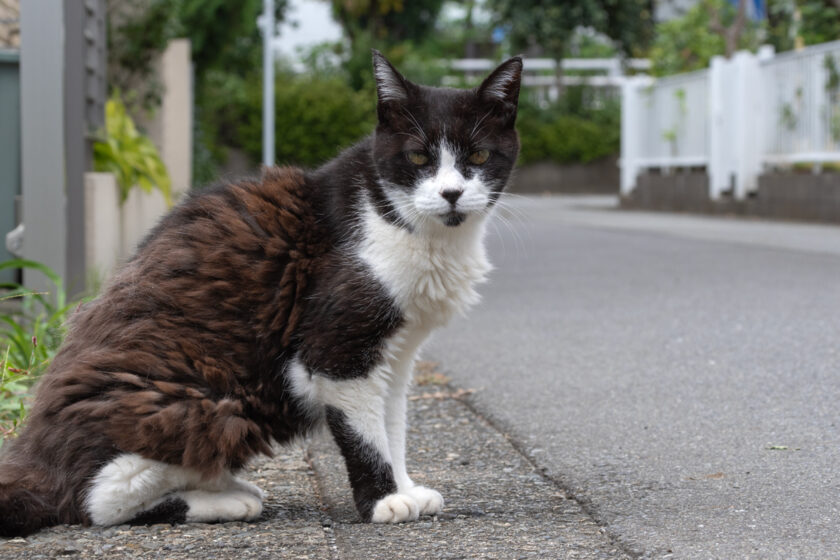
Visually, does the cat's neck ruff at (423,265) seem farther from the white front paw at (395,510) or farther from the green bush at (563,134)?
the green bush at (563,134)

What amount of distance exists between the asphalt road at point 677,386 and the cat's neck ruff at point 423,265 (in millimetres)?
343

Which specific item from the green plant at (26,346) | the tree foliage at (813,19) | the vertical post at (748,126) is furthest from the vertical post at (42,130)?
the tree foliage at (813,19)

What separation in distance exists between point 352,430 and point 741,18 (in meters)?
17.3

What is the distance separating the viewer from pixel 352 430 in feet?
9.53

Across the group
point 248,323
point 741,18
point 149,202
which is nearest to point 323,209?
point 248,323

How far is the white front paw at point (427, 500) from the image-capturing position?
2.93 meters

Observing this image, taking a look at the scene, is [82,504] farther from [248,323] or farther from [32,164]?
[32,164]

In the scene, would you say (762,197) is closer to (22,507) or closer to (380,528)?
(380,528)

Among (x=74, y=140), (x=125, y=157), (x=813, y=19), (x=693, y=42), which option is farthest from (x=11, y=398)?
(x=693, y=42)

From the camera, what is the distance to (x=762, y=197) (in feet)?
46.0

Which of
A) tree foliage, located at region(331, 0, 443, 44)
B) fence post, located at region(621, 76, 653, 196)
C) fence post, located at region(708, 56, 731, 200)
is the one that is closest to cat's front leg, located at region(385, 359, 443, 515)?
fence post, located at region(708, 56, 731, 200)

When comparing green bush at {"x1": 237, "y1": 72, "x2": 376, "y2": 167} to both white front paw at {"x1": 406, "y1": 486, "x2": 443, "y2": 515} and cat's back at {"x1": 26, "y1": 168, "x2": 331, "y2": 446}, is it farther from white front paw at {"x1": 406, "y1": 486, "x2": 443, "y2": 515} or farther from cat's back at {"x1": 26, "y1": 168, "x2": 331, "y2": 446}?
white front paw at {"x1": 406, "y1": 486, "x2": 443, "y2": 515}

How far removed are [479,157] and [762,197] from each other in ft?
38.8

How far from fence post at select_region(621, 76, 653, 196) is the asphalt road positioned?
388 inches
